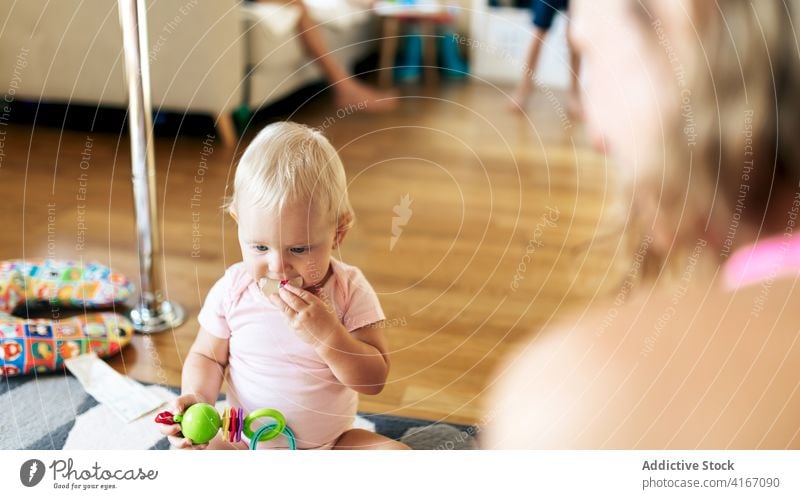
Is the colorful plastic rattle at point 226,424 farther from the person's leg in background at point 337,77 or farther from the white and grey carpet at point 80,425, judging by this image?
the person's leg in background at point 337,77

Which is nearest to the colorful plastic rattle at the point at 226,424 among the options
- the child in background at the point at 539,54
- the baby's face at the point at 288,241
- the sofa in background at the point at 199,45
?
the baby's face at the point at 288,241

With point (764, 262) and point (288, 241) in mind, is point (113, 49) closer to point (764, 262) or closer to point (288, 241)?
point (288, 241)

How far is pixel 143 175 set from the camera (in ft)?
2.92

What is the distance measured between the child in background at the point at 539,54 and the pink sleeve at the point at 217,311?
288 millimetres

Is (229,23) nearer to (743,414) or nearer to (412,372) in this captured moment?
(412,372)

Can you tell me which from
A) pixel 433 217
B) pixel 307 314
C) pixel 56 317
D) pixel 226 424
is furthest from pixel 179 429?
pixel 56 317

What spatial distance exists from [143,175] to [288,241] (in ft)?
1.09

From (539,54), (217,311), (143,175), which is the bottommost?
(217,311)

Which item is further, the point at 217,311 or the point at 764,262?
the point at 217,311

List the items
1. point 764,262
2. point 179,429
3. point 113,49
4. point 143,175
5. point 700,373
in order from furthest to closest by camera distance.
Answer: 1. point 143,175
2. point 113,49
3. point 179,429
4. point 764,262
5. point 700,373

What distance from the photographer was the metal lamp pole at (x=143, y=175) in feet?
2.42

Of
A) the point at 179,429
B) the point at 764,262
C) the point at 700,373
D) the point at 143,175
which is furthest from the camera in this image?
the point at 143,175

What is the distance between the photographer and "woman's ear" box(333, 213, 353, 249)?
0.65 meters

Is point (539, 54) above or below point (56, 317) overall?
above
